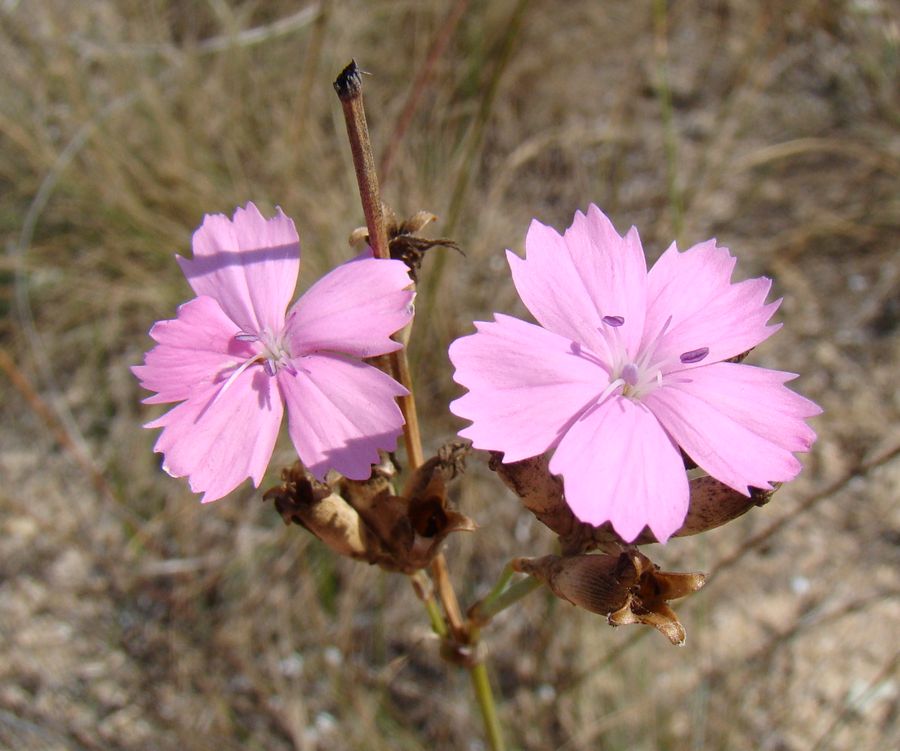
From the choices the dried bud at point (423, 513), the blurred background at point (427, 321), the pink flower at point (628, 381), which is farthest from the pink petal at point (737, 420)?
the blurred background at point (427, 321)

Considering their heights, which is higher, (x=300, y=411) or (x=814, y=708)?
(x=300, y=411)

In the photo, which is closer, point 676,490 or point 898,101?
point 676,490

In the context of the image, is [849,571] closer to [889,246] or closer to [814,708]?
[814,708]


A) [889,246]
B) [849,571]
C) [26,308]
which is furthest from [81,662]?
[889,246]

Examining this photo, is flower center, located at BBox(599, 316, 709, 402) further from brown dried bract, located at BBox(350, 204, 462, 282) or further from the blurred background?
the blurred background

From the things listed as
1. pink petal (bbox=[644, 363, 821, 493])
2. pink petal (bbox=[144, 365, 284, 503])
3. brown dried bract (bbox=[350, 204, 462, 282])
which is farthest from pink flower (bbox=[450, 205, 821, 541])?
pink petal (bbox=[144, 365, 284, 503])

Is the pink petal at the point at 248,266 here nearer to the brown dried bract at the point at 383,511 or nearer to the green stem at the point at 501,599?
the brown dried bract at the point at 383,511

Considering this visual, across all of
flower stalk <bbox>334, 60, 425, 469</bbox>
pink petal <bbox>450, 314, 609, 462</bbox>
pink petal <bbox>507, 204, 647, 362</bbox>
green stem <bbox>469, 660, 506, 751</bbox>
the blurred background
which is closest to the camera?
flower stalk <bbox>334, 60, 425, 469</bbox>
